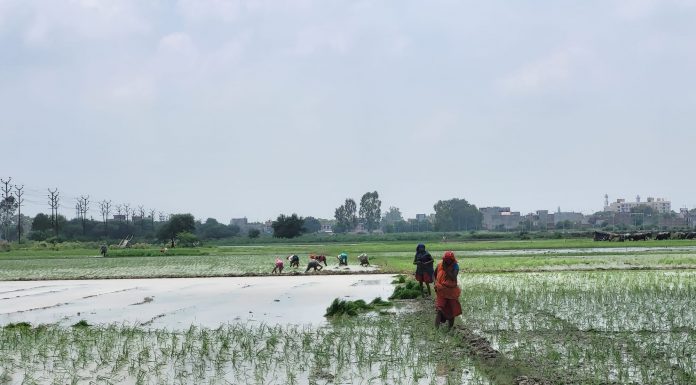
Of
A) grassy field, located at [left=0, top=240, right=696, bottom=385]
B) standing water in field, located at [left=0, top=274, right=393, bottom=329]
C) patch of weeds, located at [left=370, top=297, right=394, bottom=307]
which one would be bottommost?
standing water in field, located at [left=0, top=274, right=393, bottom=329]

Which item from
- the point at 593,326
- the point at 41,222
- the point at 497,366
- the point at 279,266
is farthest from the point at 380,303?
the point at 41,222

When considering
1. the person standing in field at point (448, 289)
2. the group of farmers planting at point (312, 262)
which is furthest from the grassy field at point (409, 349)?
the group of farmers planting at point (312, 262)

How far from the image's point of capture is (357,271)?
2966cm

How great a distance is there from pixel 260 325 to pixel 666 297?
29.8ft

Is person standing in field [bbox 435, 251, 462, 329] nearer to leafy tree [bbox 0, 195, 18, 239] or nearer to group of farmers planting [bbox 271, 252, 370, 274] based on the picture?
group of farmers planting [bbox 271, 252, 370, 274]

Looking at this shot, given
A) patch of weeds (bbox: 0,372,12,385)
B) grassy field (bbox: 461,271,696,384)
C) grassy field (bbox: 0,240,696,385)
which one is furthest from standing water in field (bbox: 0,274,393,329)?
patch of weeds (bbox: 0,372,12,385)

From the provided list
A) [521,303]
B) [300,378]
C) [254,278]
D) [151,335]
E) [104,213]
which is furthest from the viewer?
[104,213]

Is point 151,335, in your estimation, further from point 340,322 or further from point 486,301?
point 486,301

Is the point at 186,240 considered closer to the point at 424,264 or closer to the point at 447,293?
the point at 424,264

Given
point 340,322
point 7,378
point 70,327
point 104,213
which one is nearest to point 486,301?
point 340,322

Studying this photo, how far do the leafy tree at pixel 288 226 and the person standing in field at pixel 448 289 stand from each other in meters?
99.7

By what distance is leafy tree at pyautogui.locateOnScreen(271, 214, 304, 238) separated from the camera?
363 feet

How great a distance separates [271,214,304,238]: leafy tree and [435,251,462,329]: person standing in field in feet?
327

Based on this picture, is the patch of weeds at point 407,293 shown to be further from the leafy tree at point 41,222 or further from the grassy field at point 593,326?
the leafy tree at point 41,222
